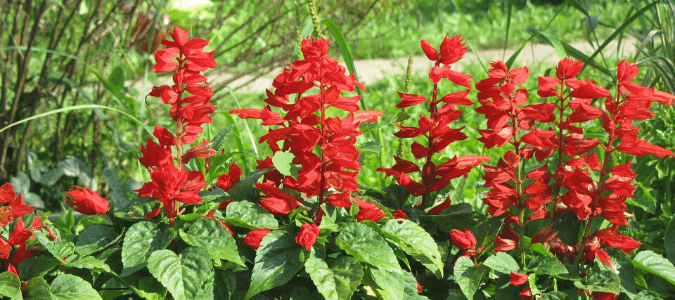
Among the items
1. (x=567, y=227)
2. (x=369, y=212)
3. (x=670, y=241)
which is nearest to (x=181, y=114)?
(x=369, y=212)

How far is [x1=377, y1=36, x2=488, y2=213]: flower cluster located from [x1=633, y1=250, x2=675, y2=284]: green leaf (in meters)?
0.37

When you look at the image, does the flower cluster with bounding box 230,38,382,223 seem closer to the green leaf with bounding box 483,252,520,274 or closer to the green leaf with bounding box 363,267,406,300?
the green leaf with bounding box 363,267,406,300

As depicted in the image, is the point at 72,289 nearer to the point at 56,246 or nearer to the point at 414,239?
the point at 56,246

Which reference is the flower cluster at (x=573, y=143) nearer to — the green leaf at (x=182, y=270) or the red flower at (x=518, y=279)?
the red flower at (x=518, y=279)

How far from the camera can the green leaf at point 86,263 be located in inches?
42.2

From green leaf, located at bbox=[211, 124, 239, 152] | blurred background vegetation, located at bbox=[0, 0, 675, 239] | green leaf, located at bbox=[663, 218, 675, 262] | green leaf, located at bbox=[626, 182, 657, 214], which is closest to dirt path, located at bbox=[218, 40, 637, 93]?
blurred background vegetation, located at bbox=[0, 0, 675, 239]

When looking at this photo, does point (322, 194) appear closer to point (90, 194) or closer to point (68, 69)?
point (90, 194)

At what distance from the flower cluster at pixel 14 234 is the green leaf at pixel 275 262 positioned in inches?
15.4

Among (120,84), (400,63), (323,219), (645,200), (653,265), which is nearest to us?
(323,219)

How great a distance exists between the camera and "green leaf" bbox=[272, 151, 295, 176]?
1.16 metres

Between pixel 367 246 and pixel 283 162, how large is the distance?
226mm

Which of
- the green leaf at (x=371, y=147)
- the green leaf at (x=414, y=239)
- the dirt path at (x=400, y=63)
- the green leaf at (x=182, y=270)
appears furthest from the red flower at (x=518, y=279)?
the dirt path at (x=400, y=63)

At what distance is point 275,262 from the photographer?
109 cm

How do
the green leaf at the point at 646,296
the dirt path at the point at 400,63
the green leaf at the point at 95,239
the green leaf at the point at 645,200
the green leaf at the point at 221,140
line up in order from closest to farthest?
the green leaf at the point at 95,239 < the green leaf at the point at 646,296 < the green leaf at the point at 221,140 < the green leaf at the point at 645,200 < the dirt path at the point at 400,63
